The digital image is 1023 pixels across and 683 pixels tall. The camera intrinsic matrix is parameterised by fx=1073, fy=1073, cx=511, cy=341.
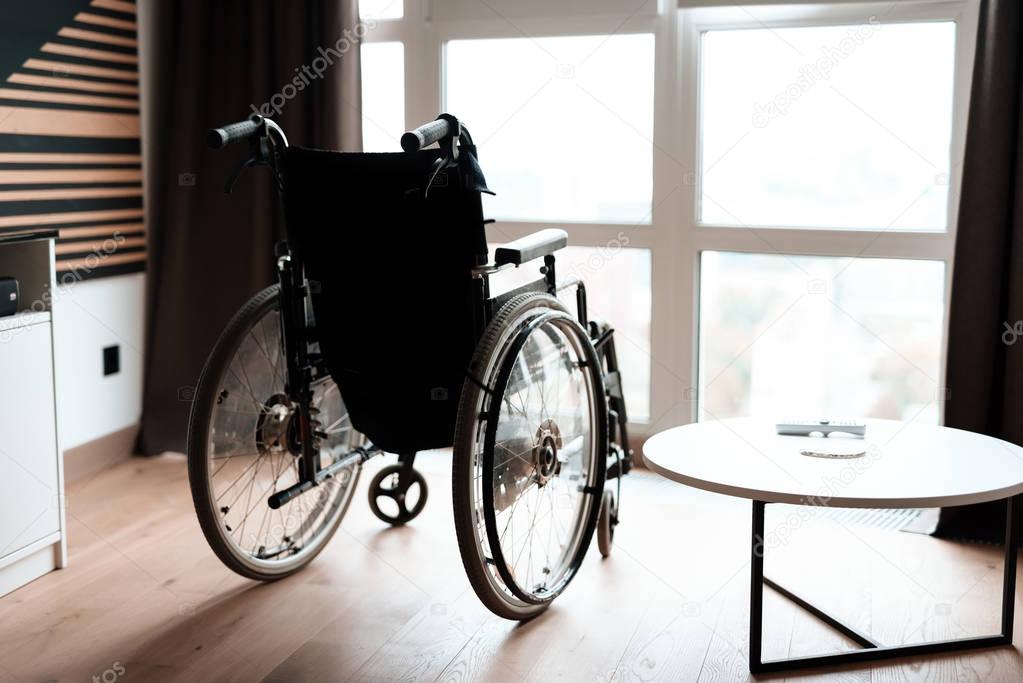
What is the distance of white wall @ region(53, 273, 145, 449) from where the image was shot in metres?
3.15

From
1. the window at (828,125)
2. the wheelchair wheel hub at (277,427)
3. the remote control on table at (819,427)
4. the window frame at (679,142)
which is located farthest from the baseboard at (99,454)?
the remote control on table at (819,427)

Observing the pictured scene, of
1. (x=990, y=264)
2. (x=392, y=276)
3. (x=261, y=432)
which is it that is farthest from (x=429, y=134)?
(x=990, y=264)

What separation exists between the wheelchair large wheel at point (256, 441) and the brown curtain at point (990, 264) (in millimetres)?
1532

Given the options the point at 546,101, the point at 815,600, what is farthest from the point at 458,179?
the point at 546,101

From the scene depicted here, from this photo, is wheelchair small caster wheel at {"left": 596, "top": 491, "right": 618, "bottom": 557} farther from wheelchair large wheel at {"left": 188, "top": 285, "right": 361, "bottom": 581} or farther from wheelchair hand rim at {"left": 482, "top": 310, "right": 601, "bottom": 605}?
wheelchair large wheel at {"left": 188, "top": 285, "right": 361, "bottom": 581}

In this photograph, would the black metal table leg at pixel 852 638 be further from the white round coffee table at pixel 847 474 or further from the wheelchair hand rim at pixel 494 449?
the wheelchair hand rim at pixel 494 449

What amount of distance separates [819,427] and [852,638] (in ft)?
1.43

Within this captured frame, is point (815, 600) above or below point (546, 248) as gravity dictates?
below

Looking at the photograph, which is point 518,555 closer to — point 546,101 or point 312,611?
point 312,611

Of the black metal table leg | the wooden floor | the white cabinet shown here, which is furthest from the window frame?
the white cabinet

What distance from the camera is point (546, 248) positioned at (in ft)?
7.29

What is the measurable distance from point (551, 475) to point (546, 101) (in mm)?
1481

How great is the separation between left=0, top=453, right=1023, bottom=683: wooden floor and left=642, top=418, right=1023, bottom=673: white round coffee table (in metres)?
0.05

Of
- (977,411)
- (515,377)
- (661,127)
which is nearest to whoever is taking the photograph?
(515,377)
